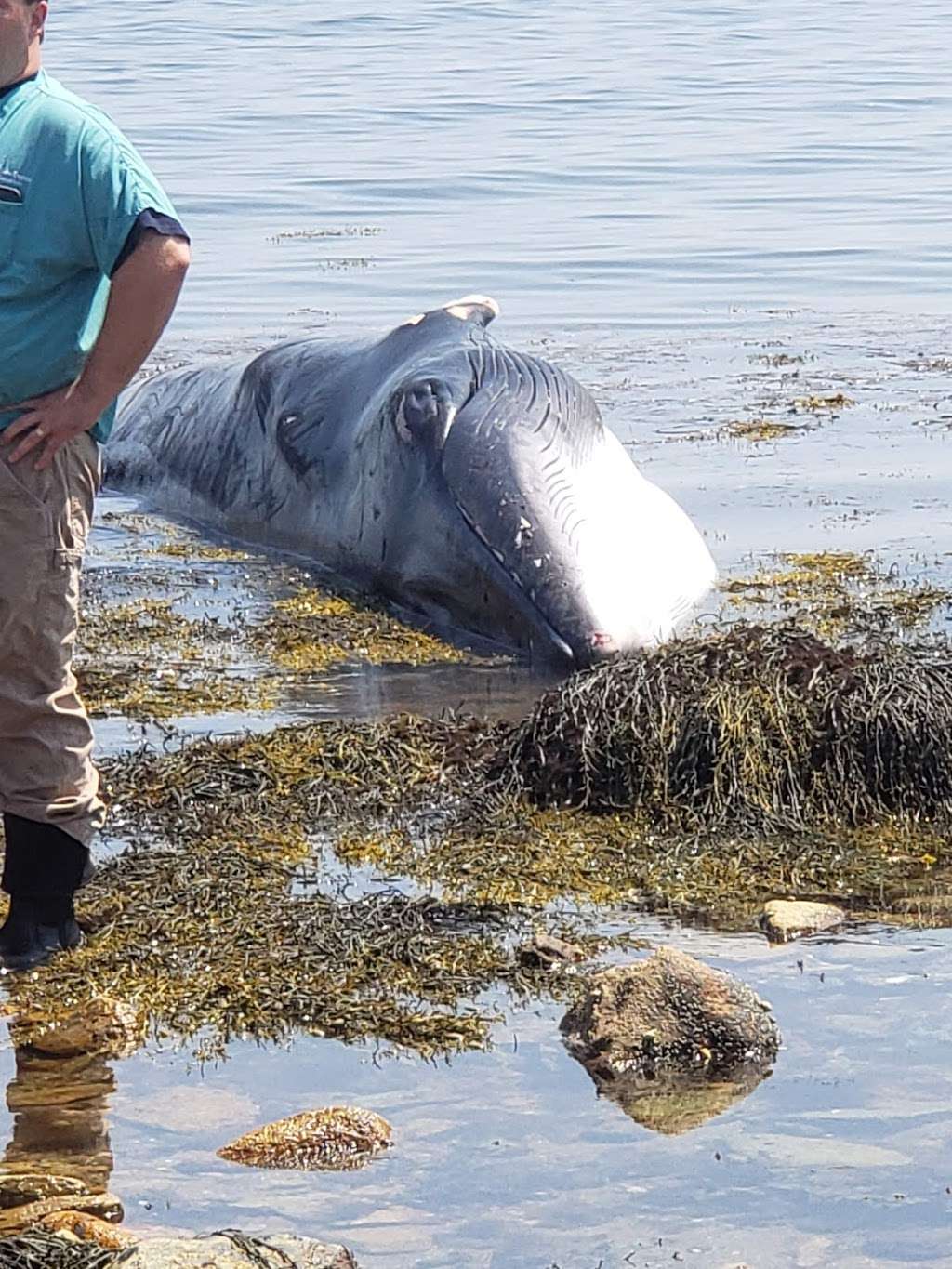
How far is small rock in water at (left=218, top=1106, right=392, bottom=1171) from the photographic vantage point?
414 centimetres

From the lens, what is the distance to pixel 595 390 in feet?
44.4

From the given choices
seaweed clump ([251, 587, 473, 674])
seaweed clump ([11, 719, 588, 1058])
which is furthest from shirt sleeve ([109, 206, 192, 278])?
seaweed clump ([251, 587, 473, 674])

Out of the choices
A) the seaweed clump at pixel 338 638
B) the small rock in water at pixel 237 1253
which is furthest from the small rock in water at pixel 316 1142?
the seaweed clump at pixel 338 638

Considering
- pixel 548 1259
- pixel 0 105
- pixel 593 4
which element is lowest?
pixel 593 4

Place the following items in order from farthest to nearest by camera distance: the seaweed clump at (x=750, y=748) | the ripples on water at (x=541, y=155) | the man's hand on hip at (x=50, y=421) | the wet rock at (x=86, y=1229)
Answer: the ripples on water at (x=541, y=155), the seaweed clump at (x=750, y=748), the man's hand on hip at (x=50, y=421), the wet rock at (x=86, y=1229)

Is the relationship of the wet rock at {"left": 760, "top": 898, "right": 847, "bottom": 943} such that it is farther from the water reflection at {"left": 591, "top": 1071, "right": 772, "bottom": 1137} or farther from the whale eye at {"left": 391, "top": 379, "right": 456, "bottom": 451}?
the whale eye at {"left": 391, "top": 379, "right": 456, "bottom": 451}

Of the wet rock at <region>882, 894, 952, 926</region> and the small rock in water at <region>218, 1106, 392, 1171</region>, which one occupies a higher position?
the small rock in water at <region>218, 1106, 392, 1171</region>

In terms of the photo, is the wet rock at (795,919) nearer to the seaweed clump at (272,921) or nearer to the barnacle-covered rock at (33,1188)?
the seaweed clump at (272,921)

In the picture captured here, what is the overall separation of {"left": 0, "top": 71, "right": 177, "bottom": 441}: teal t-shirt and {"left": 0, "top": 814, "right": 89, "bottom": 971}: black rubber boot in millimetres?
993

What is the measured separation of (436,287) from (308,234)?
12.8 ft

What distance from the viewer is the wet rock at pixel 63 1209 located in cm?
396

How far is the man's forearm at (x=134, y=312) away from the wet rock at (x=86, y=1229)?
1.78 m

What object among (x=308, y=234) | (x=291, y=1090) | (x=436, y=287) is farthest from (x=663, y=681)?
(x=308, y=234)

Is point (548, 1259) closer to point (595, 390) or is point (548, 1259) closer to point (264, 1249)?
point (264, 1249)
